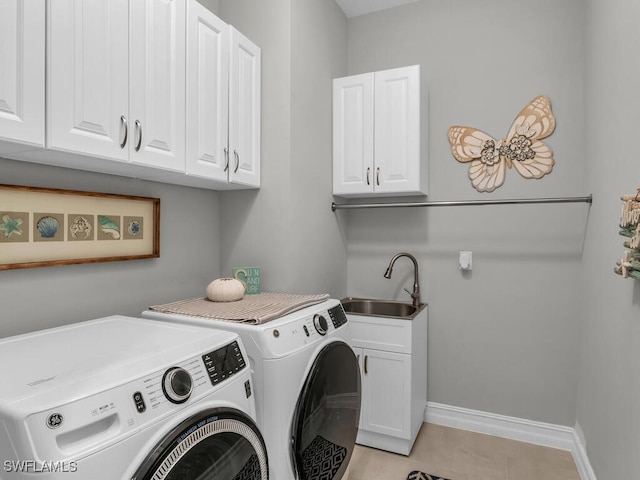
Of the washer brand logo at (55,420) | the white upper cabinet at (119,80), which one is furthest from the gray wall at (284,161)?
the washer brand logo at (55,420)

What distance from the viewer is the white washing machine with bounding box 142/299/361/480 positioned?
1.35m

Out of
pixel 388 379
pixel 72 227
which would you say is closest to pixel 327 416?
pixel 388 379

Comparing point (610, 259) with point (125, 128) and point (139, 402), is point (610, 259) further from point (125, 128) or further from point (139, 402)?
point (125, 128)

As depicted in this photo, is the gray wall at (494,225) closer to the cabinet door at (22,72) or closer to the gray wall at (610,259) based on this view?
the gray wall at (610,259)

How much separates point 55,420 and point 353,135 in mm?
2276

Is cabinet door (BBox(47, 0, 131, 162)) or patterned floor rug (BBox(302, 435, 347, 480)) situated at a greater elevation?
cabinet door (BBox(47, 0, 131, 162))

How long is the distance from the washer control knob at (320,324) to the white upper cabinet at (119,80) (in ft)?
2.78

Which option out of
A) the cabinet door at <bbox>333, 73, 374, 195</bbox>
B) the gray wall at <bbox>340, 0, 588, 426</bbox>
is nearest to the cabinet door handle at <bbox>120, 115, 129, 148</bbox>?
the cabinet door at <bbox>333, 73, 374, 195</bbox>

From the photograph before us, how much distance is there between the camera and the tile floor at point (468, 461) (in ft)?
6.95

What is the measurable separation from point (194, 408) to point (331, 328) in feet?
2.78

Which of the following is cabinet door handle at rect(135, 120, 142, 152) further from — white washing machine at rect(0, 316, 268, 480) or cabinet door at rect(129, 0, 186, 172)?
white washing machine at rect(0, 316, 268, 480)

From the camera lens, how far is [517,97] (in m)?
2.50

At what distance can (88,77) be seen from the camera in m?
1.26

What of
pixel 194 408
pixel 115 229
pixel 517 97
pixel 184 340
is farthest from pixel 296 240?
pixel 517 97
